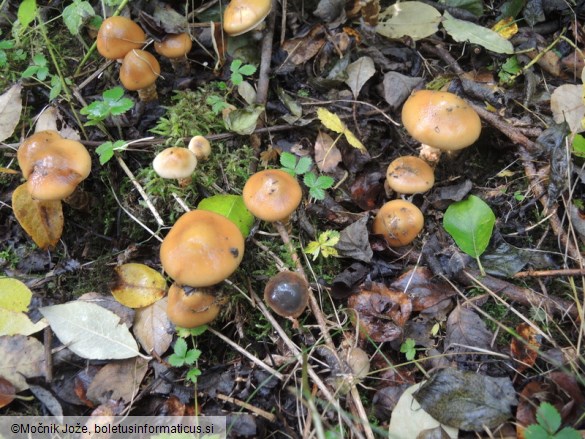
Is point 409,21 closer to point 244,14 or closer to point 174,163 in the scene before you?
point 244,14

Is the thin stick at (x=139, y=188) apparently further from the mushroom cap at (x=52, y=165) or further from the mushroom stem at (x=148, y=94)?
the mushroom stem at (x=148, y=94)

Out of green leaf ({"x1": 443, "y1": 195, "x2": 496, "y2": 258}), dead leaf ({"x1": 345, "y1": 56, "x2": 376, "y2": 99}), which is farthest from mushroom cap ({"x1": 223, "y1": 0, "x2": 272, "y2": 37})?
green leaf ({"x1": 443, "y1": 195, "x2": 496, "y2": 258})

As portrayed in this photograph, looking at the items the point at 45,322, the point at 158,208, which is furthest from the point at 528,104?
the point at 45,322

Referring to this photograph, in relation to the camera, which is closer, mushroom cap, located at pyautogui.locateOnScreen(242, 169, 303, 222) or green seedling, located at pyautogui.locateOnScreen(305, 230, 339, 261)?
mushroom cap, located at pyautogui.locateOnScreen(242, 169, 303, 222)

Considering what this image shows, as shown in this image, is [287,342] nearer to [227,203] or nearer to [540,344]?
[227,203]

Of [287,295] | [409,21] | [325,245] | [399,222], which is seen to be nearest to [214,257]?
[287,295]

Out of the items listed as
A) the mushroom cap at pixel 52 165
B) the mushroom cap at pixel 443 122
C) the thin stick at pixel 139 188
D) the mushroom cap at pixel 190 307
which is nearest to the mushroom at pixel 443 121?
the mushroom cap at pixel 443 122

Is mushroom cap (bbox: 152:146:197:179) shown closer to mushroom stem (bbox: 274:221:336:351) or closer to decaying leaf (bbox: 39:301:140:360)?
mushroom stem (bbox: 274:221:336:351)
